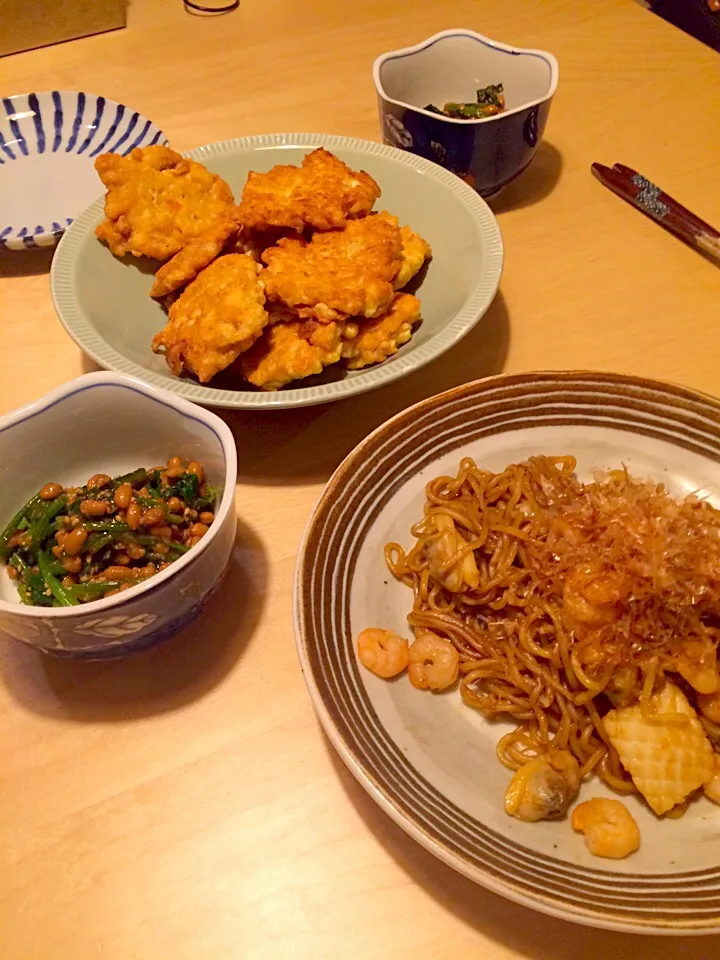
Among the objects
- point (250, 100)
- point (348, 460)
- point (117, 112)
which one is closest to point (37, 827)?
point (348, 460)

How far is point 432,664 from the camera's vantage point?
1160mm

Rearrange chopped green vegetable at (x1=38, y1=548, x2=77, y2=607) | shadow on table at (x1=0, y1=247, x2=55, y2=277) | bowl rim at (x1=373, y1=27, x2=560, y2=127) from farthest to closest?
shadow on table at (x1=0, y1=247, x2=55, y2=277) → bowl rim at (x1=373, y1=27, x2=560, y2=127) → chopped green vegetable at (x1=38, y1=548, x2=77, y2=607)

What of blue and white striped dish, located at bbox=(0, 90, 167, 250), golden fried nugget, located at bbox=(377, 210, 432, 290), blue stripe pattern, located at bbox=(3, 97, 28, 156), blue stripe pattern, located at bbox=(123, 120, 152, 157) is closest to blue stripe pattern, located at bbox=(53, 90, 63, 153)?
blue and white striped dish, located at bbox=(0, 90, 167, 250)

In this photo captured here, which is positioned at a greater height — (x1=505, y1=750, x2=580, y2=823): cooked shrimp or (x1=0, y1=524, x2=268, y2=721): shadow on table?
(x1=505, y1=750, x2=580, y2=823): cooked shrimp

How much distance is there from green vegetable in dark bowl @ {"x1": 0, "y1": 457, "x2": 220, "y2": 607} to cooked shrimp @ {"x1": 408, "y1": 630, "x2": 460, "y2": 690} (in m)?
0.40

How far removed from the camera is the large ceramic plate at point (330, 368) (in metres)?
1.40

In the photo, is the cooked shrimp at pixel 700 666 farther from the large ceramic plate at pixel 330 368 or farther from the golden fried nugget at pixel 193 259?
the golden fried nugget at pixel 193 259

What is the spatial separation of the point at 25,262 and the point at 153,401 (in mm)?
978

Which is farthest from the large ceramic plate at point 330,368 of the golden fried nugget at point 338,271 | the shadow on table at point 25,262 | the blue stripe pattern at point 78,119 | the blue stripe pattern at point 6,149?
the blue stripe pattern at point 6,149

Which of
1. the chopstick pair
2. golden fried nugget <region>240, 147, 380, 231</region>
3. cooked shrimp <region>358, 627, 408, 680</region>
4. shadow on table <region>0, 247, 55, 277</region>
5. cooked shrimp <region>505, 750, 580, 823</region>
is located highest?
golden fried nugget <region>240, 147, 380, 231</region>

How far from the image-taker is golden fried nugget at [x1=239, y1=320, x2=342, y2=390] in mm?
1438

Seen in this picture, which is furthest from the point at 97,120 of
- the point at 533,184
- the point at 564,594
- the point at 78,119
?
the point at 564,594

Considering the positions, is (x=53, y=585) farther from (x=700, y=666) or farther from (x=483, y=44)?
(x=483, y=44)

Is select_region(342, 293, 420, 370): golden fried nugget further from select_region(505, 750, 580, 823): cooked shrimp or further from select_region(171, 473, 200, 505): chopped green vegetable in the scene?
select_region(505, 750, 580, 823): cooked shrimp
